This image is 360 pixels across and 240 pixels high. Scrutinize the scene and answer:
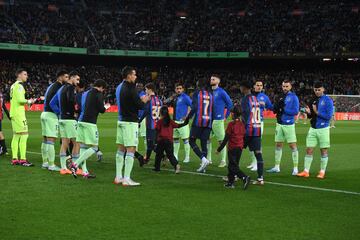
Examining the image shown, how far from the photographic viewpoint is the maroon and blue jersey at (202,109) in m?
12.8

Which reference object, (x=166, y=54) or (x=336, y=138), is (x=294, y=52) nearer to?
(x=166, y=54)

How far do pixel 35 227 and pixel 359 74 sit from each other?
54276 millimetres

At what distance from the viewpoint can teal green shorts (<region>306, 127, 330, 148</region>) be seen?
12.6 meters

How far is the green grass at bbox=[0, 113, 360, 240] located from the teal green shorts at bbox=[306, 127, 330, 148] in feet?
2.68

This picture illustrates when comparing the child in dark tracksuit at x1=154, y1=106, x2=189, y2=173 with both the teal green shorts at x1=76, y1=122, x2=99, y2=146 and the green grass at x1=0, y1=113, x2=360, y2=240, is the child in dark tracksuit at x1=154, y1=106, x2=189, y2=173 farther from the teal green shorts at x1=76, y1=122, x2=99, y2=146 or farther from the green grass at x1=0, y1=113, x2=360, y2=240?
the teal green shorts at x1=76, y1=122, x2=99, y2=146

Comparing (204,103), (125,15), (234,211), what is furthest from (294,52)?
(234,211)

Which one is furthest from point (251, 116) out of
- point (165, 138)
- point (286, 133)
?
point (165, 138)

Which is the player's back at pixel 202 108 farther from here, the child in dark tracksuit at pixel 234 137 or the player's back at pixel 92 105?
the player's back at pixel 92 105

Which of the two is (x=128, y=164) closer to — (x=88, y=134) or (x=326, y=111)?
(x=88, y=134)

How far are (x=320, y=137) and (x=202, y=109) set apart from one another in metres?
2.86

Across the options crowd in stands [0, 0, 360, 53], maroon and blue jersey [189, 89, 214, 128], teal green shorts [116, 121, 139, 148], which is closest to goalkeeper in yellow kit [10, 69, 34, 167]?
teal green shorts [116, 121, 139, 148]

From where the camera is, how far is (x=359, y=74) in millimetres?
56781

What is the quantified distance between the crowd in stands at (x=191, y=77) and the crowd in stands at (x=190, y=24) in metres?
3.49

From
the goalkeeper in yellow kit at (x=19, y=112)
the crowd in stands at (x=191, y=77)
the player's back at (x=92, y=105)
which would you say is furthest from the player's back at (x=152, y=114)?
the crowd in stands at (x=191, y=77)
